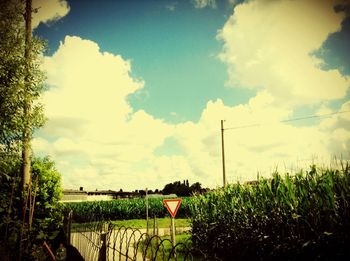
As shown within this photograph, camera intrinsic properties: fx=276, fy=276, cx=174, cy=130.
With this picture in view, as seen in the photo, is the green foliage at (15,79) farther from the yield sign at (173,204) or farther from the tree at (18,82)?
the yield sign at (173,204)

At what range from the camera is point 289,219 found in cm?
611

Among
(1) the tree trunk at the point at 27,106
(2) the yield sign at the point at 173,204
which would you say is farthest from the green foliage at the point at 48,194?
(2) the yield sign at the point at 173,204

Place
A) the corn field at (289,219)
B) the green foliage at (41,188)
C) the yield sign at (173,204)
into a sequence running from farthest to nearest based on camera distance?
1. the green foliage at (41,188)
2. the yield sign at (173,204)
3. the corn field at (289,219)

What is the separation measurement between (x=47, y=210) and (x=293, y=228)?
866 centimetres

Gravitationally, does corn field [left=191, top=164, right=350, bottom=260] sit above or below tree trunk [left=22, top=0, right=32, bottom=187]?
below

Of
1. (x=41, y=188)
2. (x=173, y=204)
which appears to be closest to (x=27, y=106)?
(x=41, y=188)

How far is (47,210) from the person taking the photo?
34.2 feet

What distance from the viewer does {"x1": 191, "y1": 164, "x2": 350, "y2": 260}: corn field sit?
16.4ft

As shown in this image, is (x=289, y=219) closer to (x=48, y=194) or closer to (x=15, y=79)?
(x=48, y=194)

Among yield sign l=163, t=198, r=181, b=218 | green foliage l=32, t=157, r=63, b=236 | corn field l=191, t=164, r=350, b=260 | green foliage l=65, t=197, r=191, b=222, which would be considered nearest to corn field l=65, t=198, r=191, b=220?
green foliage l=65, t=197, r=191, b=222

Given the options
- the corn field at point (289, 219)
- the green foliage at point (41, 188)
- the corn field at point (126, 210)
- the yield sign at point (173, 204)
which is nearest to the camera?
the corn field at point (289, 219)

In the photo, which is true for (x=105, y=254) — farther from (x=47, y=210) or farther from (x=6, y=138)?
(x=6, y=138)

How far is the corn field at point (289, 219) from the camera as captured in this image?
5.01m

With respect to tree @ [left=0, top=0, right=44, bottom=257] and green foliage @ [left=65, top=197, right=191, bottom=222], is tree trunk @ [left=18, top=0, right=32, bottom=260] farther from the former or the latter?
green foliage @ [left=65, top=197, right=191, bottom=222]
